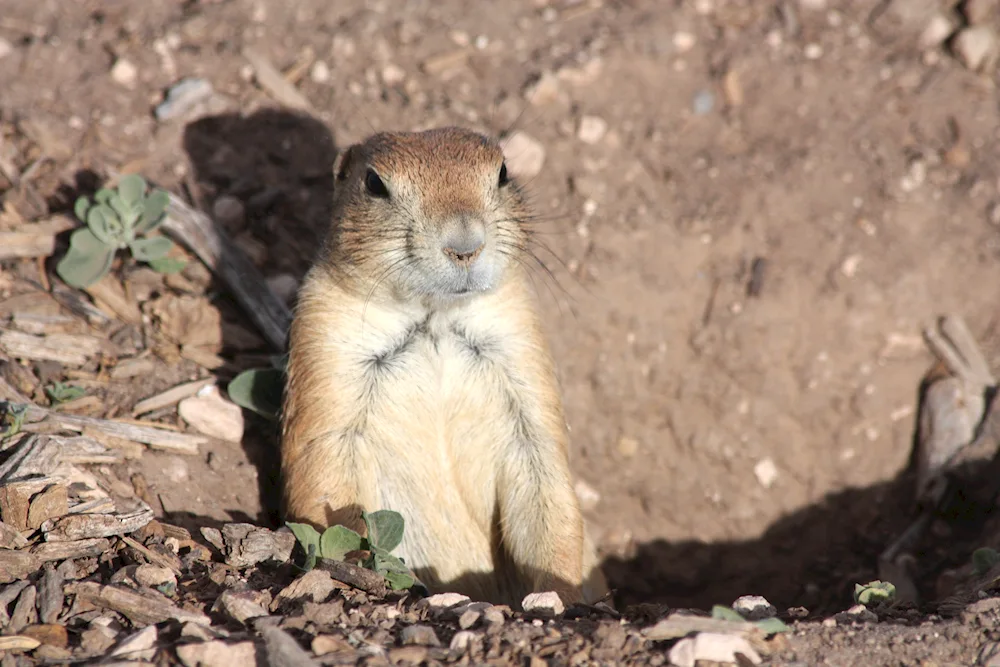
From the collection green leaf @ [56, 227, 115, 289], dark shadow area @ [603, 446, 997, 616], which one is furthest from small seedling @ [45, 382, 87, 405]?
dark shadow area @ [603, 446, 997, 616]

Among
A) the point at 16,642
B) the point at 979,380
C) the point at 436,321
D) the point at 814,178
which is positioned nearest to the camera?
the point at 16,642

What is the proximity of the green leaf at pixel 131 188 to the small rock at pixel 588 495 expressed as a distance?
3.81 metres

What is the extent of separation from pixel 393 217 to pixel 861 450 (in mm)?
4255

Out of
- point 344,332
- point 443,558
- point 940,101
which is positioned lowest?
point 443,558

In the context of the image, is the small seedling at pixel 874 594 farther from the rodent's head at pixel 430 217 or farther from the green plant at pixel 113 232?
the green plant at pixel 113 232

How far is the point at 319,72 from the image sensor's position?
7410 mm

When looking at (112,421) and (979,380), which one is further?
(979,380)

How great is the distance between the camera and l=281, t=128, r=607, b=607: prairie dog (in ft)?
15.8

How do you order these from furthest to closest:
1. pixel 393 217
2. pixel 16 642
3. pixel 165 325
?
1. pixel 165 325
2. pixel 393 217
3. pixel 16 642

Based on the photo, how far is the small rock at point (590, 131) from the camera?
743 cm

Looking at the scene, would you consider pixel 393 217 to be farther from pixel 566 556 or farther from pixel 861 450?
pixel 861 450

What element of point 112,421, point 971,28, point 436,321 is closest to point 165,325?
point 112,421

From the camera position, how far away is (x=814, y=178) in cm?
736

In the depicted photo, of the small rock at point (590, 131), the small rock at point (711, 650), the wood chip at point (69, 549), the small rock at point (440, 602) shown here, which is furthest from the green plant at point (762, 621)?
the small rock at point (590, 131)
